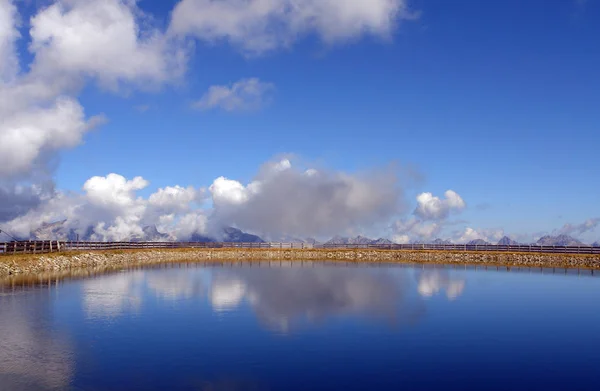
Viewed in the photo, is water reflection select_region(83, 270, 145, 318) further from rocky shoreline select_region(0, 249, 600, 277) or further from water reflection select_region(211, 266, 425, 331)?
rocky shoreline select_region(0, 249, 600, 277)

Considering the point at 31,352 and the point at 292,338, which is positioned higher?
the point at 31,352

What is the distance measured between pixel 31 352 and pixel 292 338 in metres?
11.2

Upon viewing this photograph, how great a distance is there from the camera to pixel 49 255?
56969 mm

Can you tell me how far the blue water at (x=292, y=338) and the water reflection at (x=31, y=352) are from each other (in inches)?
2.8

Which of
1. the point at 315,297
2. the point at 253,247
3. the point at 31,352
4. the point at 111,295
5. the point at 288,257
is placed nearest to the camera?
the point at 31,352

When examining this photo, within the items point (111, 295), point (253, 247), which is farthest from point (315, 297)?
point (253, 247)

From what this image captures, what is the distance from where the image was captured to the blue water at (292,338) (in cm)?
1639

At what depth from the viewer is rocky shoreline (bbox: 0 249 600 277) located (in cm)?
5703

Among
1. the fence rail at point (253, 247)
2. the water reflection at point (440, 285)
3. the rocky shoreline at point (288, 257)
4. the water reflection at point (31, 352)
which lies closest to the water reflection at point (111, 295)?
the water reflection at point (31, 352)

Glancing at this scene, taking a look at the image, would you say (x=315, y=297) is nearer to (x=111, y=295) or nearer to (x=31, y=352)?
(x=111, y=295)

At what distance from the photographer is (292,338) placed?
21812 millimetres

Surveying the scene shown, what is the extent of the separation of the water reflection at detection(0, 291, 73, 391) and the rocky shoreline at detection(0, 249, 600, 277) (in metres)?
28.7

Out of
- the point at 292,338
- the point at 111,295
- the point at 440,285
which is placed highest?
the point at 111,295

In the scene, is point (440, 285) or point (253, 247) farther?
point (253, 247)
